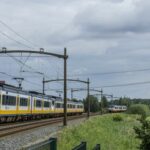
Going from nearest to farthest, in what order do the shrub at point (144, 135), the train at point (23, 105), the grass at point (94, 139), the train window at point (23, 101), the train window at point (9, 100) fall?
1. the shrub at point (144, 135)
2. the grass at point (94, 139)
3. the train window at point (9, 100)
4. the train at point (23, 105)
5. the train window at point (23, 101)

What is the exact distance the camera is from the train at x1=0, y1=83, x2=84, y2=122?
4100 centimetres

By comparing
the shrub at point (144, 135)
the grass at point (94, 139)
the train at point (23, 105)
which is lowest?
the grass at point (94, 139)

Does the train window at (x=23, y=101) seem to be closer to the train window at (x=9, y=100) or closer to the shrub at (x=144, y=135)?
the train window at (x=9, y=100)

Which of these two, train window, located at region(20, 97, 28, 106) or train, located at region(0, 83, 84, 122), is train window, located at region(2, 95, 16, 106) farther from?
train window, located at region(20, 97, 28, 106)

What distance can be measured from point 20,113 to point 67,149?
32350 millimetres

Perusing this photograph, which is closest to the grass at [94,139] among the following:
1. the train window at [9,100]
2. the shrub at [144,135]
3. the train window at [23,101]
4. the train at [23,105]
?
the shrub at [144,135]

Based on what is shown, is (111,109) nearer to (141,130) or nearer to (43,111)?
(43,111)

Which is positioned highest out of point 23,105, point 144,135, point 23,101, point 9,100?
point 23,101

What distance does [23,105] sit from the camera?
164ft

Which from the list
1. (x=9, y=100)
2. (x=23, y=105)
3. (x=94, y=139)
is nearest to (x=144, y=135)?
(x=94, y=139)

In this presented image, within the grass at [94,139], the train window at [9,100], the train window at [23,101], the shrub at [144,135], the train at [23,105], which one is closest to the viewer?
the shrub at [144,135]

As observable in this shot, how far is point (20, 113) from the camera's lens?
48.7m

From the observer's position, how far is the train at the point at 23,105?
135 ft

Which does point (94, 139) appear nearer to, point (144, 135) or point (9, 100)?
point (144, 135)
